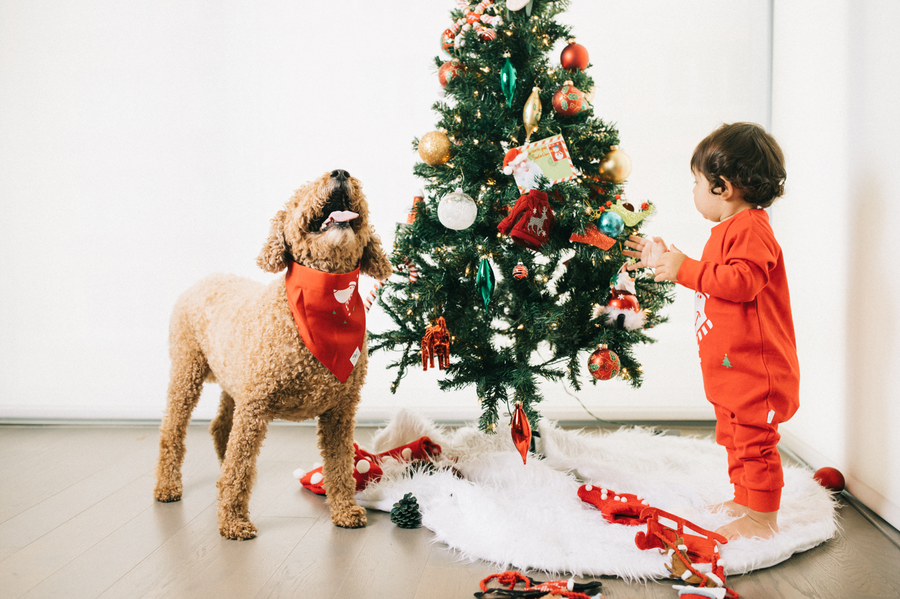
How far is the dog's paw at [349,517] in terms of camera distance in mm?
1686

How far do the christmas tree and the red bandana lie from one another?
31 centimetres

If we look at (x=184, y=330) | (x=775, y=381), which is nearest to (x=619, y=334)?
(x=775, y=381)

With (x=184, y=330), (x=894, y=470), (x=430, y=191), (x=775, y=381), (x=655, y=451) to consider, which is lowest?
(x=655, y=451)

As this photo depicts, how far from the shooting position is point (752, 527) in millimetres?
1533

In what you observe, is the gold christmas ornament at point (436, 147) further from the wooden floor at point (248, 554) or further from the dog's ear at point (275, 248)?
the wooden floor at point (248, 554)

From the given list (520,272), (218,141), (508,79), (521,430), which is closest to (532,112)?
(508,79)

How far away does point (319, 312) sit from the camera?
1.55 m

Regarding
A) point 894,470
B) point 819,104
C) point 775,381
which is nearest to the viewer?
point 775,381

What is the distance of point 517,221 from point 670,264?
1.46 ft

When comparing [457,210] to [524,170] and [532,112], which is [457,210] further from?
[532,112]

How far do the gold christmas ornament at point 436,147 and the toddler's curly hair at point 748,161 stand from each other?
0.77 meters

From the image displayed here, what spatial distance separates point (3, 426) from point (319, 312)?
7.40 feet

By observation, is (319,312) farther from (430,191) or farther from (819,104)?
(819,104)

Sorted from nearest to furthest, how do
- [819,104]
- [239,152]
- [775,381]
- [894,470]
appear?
[775,381], [894,470], [819,104], [239,152]
